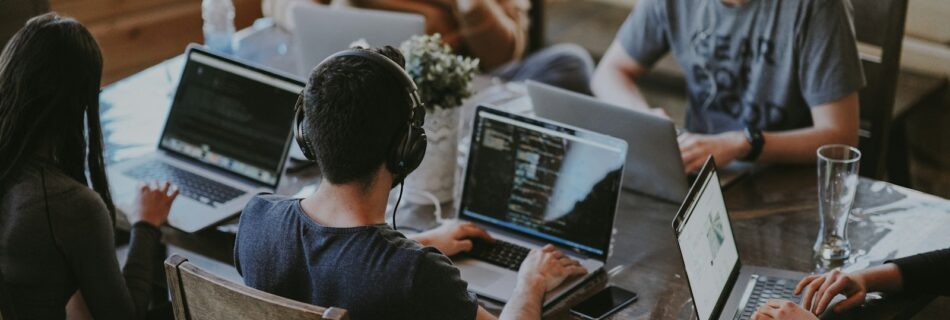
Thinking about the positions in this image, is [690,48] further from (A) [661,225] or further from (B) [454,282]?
(B) [454,282]

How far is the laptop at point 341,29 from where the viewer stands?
259 cm

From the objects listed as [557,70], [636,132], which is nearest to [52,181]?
[636,132]

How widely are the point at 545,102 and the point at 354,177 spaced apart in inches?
31.2

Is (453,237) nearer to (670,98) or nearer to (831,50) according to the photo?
(831,50)

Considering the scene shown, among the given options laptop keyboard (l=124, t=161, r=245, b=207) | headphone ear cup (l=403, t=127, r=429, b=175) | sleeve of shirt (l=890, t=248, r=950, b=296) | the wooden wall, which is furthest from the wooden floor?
headphone ear cup (l=403, t=127, r=429, b=175)

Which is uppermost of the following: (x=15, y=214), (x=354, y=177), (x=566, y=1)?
(x=354, y=177)

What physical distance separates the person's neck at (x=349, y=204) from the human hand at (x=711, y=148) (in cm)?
87

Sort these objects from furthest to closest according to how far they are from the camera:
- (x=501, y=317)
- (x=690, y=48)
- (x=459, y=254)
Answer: (x=690, y=48)
(x=459, y=254)
(x=501, y=317)

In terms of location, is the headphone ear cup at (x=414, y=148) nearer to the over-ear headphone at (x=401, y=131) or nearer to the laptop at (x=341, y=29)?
the over-ear headphone at (x=401, y=131)

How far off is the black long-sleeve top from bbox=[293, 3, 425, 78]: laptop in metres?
0.94

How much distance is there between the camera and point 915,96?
3311 mm

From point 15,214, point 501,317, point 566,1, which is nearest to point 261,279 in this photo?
point 501,317

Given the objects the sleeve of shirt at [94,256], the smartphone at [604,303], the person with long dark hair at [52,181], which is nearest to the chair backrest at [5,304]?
the person with long dark hair at [52,181]

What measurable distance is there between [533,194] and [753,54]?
792 millimetres
